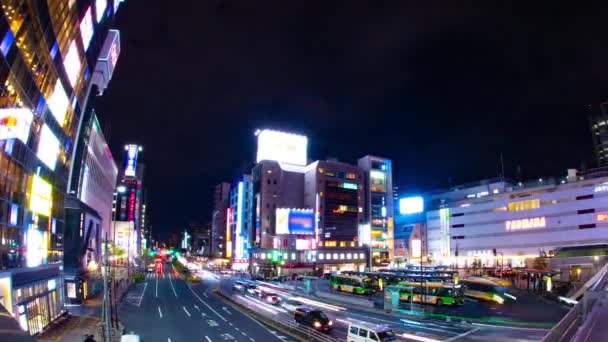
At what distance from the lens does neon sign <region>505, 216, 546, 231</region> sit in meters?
89.1

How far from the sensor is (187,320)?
39594 millimetres

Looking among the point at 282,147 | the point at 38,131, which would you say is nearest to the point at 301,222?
the point at 282,147

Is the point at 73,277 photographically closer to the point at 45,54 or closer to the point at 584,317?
the point at 45,54

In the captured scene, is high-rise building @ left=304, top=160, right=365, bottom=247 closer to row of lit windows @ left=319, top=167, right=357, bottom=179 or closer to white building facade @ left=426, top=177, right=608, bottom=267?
row of lit windows @ left=319, top=167, right=357, bottom=179

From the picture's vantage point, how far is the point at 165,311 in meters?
45.3

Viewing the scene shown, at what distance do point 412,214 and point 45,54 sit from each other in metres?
124

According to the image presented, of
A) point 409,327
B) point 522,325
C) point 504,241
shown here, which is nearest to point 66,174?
point 409,327

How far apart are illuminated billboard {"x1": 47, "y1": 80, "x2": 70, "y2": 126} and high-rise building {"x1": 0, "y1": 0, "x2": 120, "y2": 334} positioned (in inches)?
3.3

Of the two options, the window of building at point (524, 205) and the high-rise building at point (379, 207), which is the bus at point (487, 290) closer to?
the window of building at point (524, 205)

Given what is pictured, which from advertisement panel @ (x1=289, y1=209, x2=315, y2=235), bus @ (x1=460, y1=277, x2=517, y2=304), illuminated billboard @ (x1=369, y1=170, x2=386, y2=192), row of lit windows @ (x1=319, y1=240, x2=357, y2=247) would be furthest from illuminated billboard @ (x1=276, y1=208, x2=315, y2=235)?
bus @ (x1=460, y1=277, x2=517, y2=304)

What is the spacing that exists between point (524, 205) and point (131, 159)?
12040cm

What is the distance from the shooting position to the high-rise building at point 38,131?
22.3m

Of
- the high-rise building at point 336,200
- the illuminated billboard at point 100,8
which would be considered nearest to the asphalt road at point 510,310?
the illuminated billboard at point 100,8

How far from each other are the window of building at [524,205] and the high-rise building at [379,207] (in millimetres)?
42351
